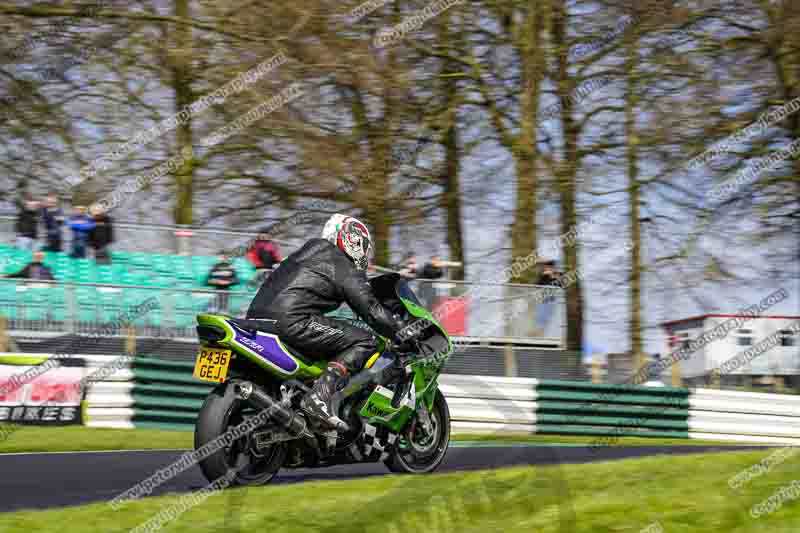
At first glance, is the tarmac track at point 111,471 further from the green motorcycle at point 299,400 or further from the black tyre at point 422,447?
the green motorcycle at point 299,400

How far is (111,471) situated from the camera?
835cm

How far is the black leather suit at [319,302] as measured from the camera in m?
7.21

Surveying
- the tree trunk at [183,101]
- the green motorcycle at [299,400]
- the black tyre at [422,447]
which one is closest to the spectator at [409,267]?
the tree trunk at [183,101]

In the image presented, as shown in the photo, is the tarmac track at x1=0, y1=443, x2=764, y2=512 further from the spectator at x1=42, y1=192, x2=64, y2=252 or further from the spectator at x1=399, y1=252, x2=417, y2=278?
the spectator at x1=399, y1=252, x2=417, y2=278

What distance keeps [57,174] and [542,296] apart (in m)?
7.48

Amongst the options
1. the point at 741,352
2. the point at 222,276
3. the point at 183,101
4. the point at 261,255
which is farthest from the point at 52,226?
the point at 741,352

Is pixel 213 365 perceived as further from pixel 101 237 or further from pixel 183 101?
pixel 183 101

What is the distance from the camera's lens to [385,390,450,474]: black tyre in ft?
25.7

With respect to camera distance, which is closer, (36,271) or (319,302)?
(319,302)

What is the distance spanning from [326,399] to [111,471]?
7.22 feet

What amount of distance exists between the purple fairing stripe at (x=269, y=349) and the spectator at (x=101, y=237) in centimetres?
761

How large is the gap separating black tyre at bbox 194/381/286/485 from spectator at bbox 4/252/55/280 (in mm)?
7258

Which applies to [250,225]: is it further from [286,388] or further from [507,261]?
[286,388]

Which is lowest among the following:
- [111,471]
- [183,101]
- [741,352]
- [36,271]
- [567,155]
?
[111,471]
